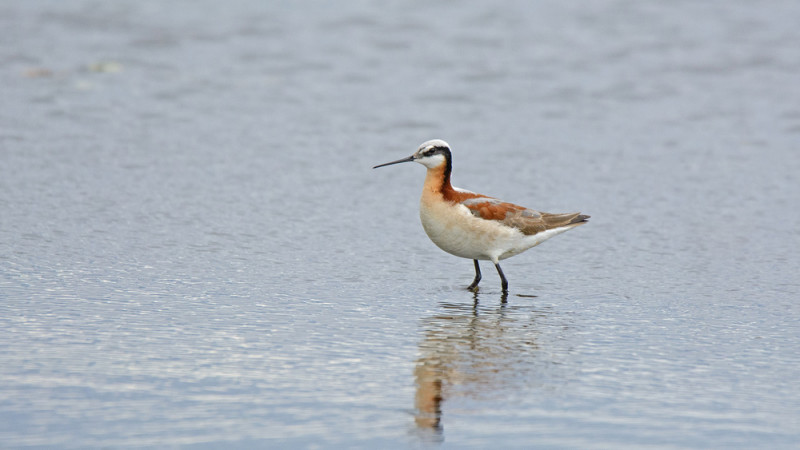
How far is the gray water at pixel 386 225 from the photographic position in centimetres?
648

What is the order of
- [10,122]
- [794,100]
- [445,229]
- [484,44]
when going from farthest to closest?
1. [484,44]
2. [794,100]
3. [10,122]
4. [445,229]

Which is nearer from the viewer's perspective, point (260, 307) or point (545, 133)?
point (260, 307)

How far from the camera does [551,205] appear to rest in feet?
41.5

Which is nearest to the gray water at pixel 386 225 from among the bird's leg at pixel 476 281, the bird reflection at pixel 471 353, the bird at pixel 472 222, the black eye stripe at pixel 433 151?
the bird reflection at pixel 471 353

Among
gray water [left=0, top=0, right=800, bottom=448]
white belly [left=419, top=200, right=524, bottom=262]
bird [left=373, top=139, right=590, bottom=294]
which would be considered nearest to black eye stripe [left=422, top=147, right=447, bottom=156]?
bird [left=373, top=139, right=590, bottom=294]

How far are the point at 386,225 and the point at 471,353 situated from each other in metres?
4.47

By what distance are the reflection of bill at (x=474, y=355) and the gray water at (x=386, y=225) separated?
0.10 feet

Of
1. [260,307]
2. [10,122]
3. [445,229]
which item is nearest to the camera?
[260,307]

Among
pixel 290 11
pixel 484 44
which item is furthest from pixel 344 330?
pixel 290 11

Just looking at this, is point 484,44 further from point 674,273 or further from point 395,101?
point 674,273

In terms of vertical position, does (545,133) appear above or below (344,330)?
above

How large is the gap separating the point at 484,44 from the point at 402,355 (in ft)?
45.3

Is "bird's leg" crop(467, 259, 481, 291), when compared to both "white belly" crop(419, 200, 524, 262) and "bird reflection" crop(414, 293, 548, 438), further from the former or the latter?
"bird reflection" crop(414, 293, 548, 438)

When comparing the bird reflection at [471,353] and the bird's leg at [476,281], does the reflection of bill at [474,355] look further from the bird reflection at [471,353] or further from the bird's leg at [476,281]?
the bird's leg at [476,281]
